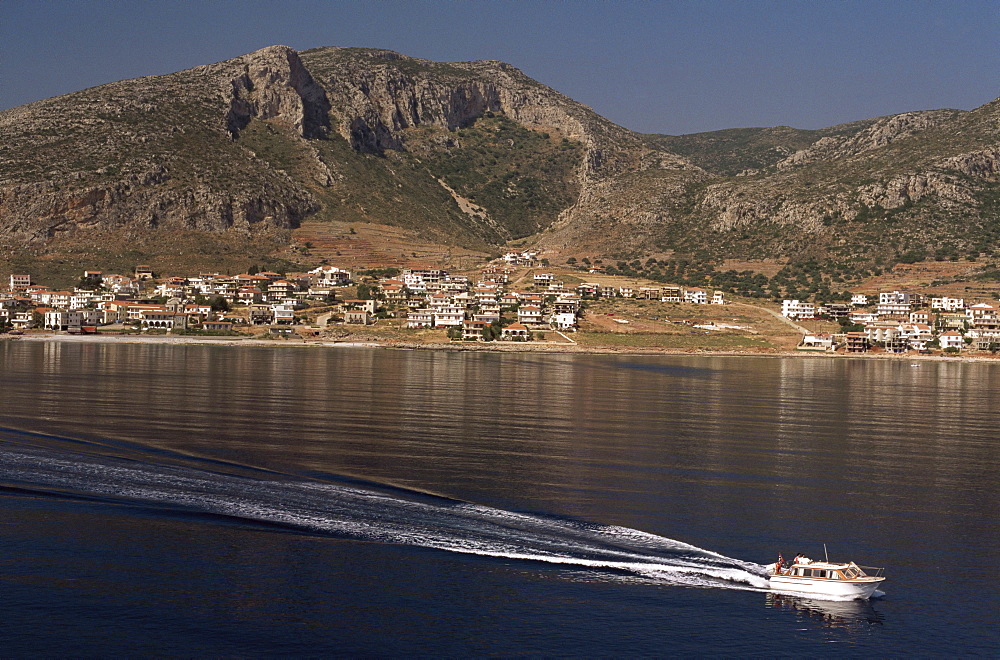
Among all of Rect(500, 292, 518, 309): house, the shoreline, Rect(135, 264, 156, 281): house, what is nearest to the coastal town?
Rect(500, 292, 518, 309): house

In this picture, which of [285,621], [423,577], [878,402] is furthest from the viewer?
[878,402]

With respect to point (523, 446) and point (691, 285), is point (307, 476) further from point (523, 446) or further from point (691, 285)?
point (691, 285)

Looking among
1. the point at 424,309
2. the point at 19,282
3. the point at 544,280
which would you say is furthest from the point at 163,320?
the point at 544,280

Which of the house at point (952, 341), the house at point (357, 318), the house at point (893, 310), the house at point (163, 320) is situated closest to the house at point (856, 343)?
the house at point (952, 341)

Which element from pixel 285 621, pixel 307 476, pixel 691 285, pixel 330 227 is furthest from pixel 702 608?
pixel 330 227

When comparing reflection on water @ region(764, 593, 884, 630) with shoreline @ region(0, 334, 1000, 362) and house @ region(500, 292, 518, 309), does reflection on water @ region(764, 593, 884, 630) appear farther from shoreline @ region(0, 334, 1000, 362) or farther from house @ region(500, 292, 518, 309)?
house @ region(500, 292, 518, 309)

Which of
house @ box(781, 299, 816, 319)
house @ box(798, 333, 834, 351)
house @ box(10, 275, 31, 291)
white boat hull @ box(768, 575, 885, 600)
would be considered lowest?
white boat hull @ box(768, 575, 885, 600)

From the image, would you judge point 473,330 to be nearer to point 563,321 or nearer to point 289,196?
point 563,321
